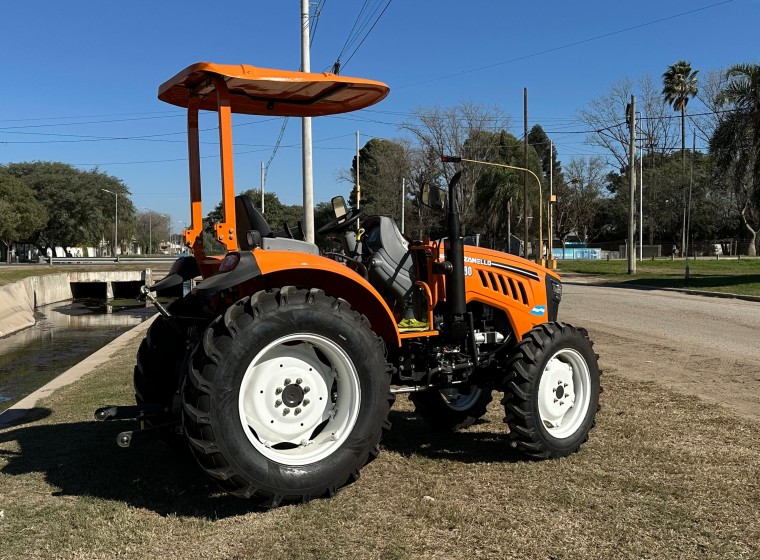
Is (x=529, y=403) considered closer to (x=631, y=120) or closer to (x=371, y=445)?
(x=371, y=445)

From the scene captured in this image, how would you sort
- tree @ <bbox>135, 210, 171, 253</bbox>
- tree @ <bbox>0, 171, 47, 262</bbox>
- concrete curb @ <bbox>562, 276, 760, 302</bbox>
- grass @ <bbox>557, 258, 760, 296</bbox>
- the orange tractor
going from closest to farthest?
the orange tractor → concrete curb @ <bbox>562, 276, 760, 302</bbox> → grass @ <bbox>557, 258, 760, 296</bbox> → tree @ <bbox>0, 171, 47, 262</bbox> → tree @ <bbox>135, 210, 171, 253</bbox>

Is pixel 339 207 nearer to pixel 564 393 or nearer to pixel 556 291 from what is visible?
pixel 556 291

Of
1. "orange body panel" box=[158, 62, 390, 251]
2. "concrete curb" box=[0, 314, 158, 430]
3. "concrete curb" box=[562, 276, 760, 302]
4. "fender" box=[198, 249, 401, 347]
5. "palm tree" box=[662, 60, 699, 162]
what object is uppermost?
"palm tree" box=[662, 60, 699, 162]

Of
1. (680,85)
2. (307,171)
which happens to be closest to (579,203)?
(680,85)

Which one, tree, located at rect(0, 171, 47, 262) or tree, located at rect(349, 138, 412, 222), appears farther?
tree, located at rect(0, 171, 47, 262)

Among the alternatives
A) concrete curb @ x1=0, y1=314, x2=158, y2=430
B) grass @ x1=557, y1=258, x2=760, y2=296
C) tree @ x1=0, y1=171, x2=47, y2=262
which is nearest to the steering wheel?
concrete curb @ x1=0, y1=314, x2=158, y2=430

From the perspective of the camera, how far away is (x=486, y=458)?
5012 mm

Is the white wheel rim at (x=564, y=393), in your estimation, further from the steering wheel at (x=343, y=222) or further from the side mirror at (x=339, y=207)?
the side mirror at (x=339, y=207)

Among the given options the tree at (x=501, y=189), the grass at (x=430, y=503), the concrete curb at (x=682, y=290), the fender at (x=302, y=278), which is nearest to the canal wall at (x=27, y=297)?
the grass at (x=430, y=503)

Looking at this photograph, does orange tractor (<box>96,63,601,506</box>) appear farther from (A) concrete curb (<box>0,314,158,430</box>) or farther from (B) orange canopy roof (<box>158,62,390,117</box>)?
(A) concrete curb (<box>0,314,158,430</box>)

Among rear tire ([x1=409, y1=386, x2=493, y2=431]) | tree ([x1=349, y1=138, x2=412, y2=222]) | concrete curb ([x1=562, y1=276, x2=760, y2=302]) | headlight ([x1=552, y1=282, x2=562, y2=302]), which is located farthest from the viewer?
tree ([x1=349, y1=138, x2=412, y2=222])

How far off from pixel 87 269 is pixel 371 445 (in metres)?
42.7

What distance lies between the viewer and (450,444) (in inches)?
214

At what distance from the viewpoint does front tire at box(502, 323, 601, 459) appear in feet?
15.6
